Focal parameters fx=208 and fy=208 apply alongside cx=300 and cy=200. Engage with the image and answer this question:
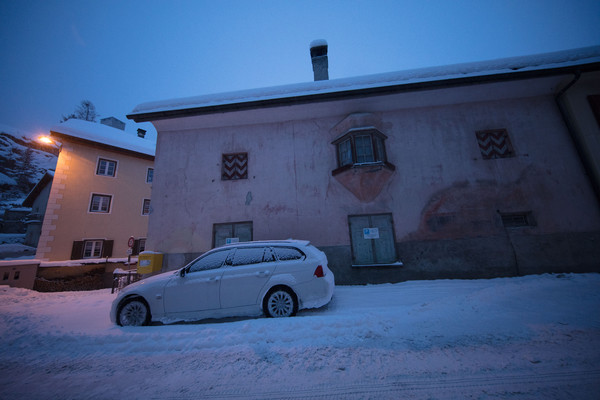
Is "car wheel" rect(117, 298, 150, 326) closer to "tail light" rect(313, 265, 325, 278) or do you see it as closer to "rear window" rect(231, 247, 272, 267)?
"rear window" rect(231, 247, 272, 267)

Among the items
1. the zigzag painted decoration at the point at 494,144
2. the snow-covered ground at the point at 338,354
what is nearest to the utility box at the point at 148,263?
the snow-covered ground at the point at 338,354

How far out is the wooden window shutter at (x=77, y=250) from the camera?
1315cm

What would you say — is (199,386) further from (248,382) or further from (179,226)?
(179,226)

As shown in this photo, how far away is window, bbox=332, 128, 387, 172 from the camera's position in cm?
772

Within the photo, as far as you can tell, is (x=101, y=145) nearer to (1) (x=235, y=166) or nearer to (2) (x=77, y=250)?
(2) (x=77, y=250)

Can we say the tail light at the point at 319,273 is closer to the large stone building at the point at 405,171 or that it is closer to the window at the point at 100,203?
the large stone building at the point at 405,171

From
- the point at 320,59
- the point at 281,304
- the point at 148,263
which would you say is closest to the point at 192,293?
the point at 281,304

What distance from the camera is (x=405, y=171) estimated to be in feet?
25.8

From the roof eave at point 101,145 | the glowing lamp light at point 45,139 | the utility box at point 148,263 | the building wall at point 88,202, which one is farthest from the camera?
the roof eave at point 101,145

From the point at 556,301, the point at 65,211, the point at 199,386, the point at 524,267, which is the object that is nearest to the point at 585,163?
the point at 524,267

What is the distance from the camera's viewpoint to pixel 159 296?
14.1 ft

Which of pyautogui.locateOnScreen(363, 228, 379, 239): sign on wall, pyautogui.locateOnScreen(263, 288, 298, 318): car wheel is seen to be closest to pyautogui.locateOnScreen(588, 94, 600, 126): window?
pyautogui.locateOnScreen(363, 228, 379, 239): sign on wall

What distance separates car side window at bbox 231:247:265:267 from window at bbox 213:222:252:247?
3.19 metres

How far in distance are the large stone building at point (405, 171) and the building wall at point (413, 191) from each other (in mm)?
43
